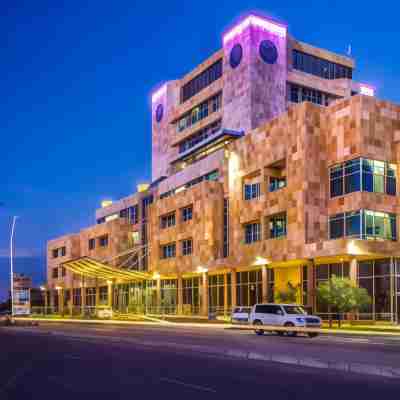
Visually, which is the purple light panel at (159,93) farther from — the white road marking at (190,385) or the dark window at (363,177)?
the white road marking at (190,385)

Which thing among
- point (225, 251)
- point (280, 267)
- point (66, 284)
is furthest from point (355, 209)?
point (66, 284)

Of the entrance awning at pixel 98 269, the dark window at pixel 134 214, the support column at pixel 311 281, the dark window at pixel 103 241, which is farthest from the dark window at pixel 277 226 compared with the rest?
the dark window at pixel 103 241

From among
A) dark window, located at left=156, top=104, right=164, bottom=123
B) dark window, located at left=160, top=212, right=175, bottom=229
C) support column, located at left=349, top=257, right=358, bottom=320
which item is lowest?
support column, located at left=349, top=257, right=358, bottom=320

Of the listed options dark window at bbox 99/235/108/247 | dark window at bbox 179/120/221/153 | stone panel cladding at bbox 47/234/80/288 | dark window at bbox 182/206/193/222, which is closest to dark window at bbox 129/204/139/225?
dark window at bbox 99/235/108/247

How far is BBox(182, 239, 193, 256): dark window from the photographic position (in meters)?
72.2

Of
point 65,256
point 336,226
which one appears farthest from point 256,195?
point 65,256

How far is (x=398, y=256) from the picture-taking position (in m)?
47.7

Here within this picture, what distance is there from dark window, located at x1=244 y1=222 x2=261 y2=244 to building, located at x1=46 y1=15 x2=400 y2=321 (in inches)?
5.7

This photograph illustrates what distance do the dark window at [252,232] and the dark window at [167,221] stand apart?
17.3m

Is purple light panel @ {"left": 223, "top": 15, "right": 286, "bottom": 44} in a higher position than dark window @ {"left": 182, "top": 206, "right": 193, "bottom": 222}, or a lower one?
higher

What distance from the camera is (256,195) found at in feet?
196

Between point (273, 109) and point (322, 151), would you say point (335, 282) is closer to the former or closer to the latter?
point (322, 151)

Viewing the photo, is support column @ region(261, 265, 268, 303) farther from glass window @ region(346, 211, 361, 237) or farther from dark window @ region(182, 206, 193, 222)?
dark window @ region(182, 206, 193, 222)

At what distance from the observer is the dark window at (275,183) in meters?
58.6
